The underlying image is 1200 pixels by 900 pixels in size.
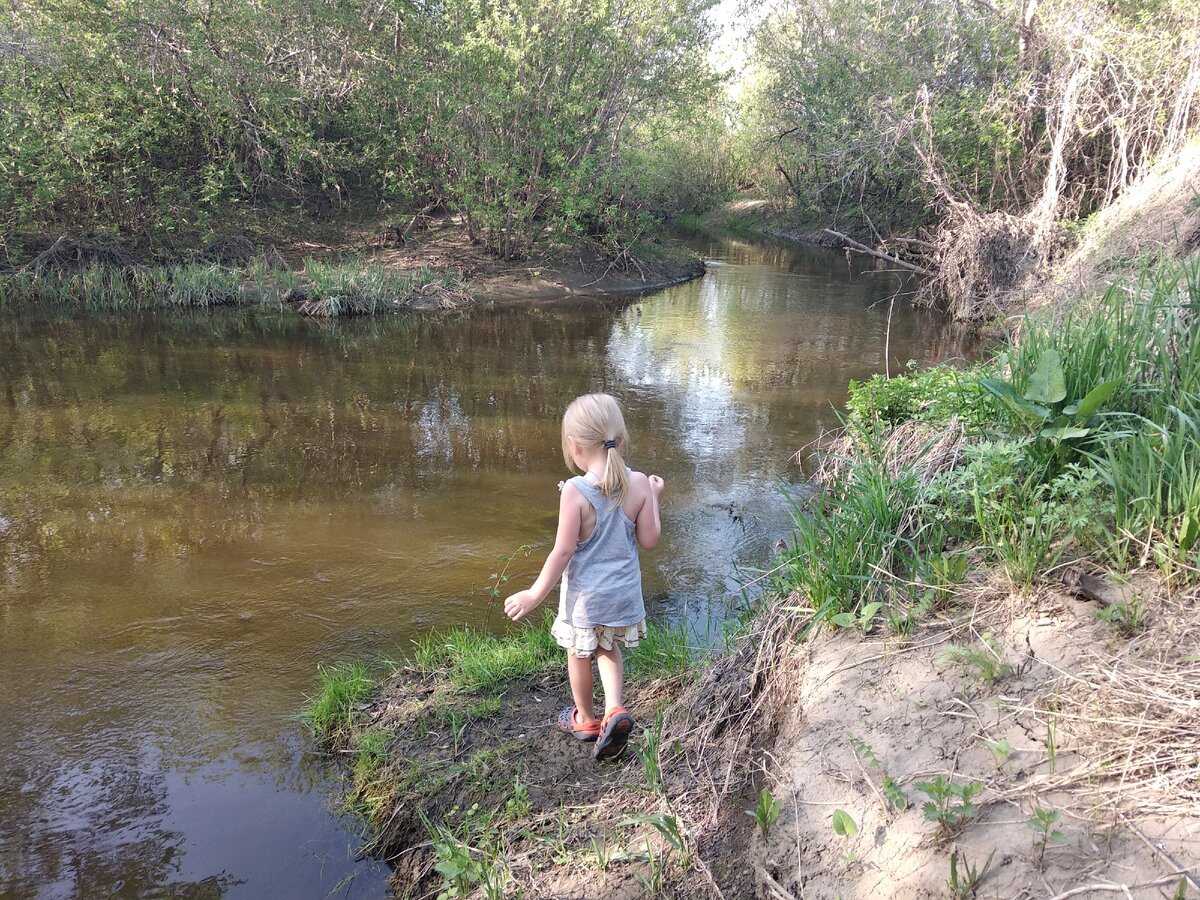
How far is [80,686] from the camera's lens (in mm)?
4078

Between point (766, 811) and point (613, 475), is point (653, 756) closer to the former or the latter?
point (766, 811)

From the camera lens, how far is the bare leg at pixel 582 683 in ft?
10.3

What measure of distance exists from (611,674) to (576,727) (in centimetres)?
28

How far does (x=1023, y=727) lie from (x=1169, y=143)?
13878 mm

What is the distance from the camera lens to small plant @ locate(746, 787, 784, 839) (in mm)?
2270

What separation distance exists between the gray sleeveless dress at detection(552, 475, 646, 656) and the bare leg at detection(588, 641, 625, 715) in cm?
7

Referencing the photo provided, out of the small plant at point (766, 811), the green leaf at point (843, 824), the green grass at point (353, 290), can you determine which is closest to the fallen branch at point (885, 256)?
the green grass at point (353, 290)

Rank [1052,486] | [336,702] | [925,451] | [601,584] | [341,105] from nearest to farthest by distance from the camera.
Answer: [1052,486] → [601,584] → [925,451] → [336,702] → [341,105]

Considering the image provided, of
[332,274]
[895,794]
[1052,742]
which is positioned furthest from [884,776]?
[332,274]

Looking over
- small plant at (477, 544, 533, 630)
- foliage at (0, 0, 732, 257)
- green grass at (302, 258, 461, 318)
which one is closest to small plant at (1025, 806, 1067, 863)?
small plant at (477, 544, 533, 630)

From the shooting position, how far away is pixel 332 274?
15594mm

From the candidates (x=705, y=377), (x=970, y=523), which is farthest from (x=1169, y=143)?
(x=970, y=523)

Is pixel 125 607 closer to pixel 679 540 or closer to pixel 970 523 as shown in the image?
pixel 679 540

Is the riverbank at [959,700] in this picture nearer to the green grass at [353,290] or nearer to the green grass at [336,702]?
the green grass at [336,702]
